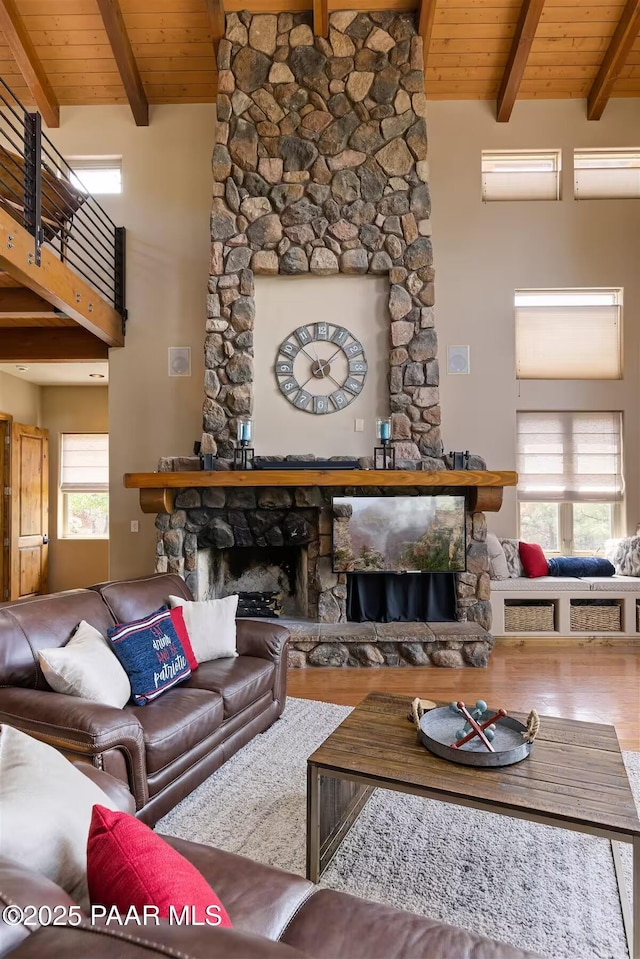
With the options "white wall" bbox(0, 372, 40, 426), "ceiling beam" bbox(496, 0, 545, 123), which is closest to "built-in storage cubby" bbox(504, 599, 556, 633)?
"ceiling beam" bbox(496, 0, 545, 123)

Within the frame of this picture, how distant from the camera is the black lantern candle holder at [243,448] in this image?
434 cm

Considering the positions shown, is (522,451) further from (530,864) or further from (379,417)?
(530,864)

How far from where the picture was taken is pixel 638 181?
17.4 feet

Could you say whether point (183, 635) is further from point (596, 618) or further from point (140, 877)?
point (596, 618)

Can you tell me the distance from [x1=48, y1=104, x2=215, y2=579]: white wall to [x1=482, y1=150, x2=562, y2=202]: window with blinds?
2714 millimetres

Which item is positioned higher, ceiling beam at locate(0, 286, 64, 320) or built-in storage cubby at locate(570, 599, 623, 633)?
ceiling beam at locate(0, 286, 64, 320)

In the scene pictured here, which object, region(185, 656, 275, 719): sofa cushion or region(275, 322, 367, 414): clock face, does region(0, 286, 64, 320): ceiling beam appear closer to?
region(275, 322, 367, 414): clock face

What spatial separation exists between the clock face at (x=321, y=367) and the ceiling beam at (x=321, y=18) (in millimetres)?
2368

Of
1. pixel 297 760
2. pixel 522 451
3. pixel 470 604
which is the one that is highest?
pixel 522 451

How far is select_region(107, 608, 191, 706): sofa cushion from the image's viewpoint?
2.28m

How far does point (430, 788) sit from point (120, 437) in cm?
448

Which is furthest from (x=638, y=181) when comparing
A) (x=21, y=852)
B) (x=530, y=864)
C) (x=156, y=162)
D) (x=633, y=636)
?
(x=21, y=852)

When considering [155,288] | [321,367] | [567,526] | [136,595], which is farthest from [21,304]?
[567,526]

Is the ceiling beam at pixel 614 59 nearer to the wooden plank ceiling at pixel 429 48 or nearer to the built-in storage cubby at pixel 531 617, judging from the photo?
the wooden plank ceiling at pixel 429 48
